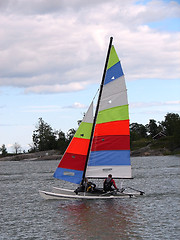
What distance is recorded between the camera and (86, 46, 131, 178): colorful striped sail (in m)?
32.1

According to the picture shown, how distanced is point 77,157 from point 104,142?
251cm

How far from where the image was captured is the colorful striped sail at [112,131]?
32.1 m

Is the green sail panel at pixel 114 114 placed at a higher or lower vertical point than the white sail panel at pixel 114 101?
lower

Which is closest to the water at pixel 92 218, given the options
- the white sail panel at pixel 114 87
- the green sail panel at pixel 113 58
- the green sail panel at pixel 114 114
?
the green sail panel at pixel 114 114

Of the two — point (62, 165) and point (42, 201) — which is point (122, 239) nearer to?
point (62, 165)

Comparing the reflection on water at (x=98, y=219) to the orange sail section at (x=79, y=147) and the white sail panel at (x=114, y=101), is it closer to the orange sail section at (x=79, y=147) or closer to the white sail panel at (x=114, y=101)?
the orange sail section at (x=79, y=147)

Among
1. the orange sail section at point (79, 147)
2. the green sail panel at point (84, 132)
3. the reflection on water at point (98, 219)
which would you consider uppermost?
the green sail panel at point (84, 132)

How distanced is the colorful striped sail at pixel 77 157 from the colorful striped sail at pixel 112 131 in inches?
23.5

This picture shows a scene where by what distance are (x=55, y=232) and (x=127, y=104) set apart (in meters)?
12.4

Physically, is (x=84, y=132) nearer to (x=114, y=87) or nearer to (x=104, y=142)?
(x=104, y=142)

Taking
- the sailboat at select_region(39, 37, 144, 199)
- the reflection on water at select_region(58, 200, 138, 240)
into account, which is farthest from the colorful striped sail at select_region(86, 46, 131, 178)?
the reflection on water at select_region(58, 200, 138, 240)

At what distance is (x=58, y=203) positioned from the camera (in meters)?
33.2

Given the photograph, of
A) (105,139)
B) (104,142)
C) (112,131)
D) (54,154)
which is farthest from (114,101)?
(54,154)

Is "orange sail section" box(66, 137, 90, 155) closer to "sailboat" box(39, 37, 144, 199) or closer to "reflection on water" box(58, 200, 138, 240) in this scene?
"sailboat" box(39, 37, 144, 199)
